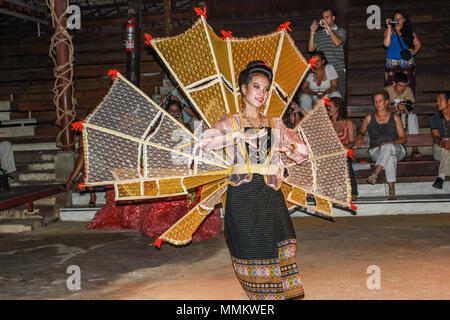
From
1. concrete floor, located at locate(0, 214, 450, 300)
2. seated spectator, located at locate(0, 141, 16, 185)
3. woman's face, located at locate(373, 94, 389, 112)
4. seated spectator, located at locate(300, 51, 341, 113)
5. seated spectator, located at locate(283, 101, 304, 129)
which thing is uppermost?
seated spectator, located at locate(300, 51, 341, 113)

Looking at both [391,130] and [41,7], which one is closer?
[391,130]

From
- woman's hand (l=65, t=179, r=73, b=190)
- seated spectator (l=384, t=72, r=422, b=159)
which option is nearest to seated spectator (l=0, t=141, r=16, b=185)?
woman's hand (l=65, t=179, r=73, b=190)

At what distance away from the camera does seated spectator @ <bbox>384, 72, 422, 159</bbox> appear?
8.14 meters

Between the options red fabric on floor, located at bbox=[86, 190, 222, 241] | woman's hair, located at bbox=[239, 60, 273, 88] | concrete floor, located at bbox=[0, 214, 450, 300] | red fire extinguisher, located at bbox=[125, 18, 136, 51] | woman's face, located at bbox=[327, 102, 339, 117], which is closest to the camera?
woman's hair, located at bbox=[239, 60, 273, 88]

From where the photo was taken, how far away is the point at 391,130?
24.6 ft

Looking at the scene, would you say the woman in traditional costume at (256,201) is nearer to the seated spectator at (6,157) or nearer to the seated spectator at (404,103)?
the seated spectator at (404,103)

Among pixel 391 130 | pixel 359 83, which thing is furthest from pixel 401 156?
pixel 359 83

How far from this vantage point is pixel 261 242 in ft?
10.4

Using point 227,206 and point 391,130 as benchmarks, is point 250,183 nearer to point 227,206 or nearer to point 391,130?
point 227,206

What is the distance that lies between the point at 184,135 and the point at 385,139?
16.1 feet

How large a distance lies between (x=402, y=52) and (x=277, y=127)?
571 cm

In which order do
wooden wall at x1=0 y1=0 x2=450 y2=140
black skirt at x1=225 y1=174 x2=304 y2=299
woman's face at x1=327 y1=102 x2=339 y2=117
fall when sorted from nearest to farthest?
black skirt at x1=225 y1=174 x2=304 y2=299 → woman's face at x1=327 y1=102 x2=339 y2=117 → wooden wall at x1=0 y1=0 x2=450 y2=140

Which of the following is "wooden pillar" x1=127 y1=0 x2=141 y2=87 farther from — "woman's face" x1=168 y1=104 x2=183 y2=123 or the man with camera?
the man with camera

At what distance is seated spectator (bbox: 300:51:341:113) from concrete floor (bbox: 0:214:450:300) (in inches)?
91.2
